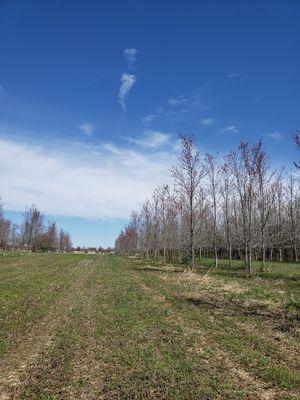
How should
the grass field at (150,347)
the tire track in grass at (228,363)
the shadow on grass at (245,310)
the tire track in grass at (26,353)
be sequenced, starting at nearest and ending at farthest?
the tire track in grass at (228,363) → the grass field at (150,347) → the tire track in grass at (26,353) → the shadow on grass at (245,310)

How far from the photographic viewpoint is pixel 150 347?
9.09 meters

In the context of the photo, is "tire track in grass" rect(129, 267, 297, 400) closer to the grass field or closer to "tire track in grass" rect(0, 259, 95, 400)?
the grass field

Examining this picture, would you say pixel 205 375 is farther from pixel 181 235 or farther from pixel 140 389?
pixel 181 235

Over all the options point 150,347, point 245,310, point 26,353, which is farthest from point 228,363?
point 245,310

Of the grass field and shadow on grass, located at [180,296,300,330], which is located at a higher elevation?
shadow on grass, located at [180,296,300,330]

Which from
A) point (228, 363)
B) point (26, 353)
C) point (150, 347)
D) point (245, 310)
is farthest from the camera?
point (245, 310)

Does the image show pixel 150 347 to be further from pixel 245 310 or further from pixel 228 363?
pixel 245 310

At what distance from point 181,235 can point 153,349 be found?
41.7m

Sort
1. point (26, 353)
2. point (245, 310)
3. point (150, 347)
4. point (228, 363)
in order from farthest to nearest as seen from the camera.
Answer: point (245, 310)
point (150, 347)
point (26, 353)
point (228, 363)

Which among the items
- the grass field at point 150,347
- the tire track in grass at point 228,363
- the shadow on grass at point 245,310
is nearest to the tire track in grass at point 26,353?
the grass field at point 150,347

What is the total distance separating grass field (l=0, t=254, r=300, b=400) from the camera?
6.60 metres

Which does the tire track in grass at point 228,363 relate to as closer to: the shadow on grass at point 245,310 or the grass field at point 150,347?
the grass field at point 150,347

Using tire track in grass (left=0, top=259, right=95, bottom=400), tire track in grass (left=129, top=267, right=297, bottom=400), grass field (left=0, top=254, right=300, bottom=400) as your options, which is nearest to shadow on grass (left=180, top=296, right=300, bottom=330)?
grass field (left=0, top=254, right=300, bottom=400)

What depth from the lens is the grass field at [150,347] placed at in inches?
260
